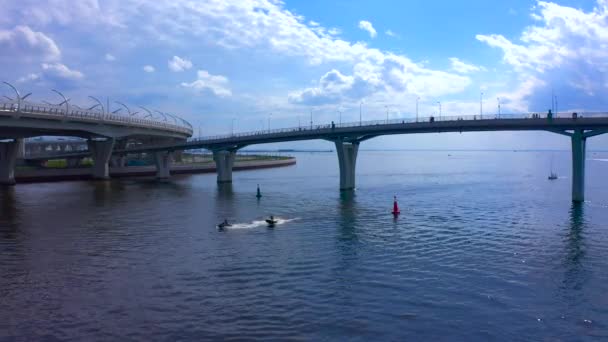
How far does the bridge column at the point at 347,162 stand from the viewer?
8600cm

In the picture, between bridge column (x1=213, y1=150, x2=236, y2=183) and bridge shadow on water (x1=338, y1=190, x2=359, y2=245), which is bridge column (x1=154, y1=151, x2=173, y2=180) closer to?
bridge column (x1=213, y1=150, x2=236, y2=183)

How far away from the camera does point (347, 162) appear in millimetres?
87500

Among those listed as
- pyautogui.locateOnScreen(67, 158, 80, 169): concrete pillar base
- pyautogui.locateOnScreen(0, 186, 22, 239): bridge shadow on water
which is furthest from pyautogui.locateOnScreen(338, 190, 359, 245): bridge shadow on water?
pyautogui.locateOnScreen(67, 158, 80, 169): concrete pillar base

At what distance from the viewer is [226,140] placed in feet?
363

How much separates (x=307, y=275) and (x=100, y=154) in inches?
3868

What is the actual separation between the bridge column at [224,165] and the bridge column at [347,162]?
28.7m

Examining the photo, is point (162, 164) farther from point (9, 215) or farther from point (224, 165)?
point (9, 215)

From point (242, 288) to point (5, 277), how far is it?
13762 millimetres

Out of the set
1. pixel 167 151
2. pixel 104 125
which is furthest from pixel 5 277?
pixel 167 151

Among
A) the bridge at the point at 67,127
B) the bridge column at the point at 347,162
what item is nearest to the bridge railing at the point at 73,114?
the bridge at the point at 67,127

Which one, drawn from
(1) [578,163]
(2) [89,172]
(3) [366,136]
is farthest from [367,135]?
(2) [89,172]

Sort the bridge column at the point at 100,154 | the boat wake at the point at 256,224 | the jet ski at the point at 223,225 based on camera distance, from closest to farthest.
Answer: the jet ski at the point at 223,225 → the boat wake at the point at 256,224 → the bridge column at the point at 100,154

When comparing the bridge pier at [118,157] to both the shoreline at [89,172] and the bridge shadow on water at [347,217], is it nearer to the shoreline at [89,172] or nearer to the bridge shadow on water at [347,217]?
the shoreline at [89,172]

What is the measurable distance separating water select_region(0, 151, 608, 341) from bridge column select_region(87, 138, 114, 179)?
59563 millimetres
